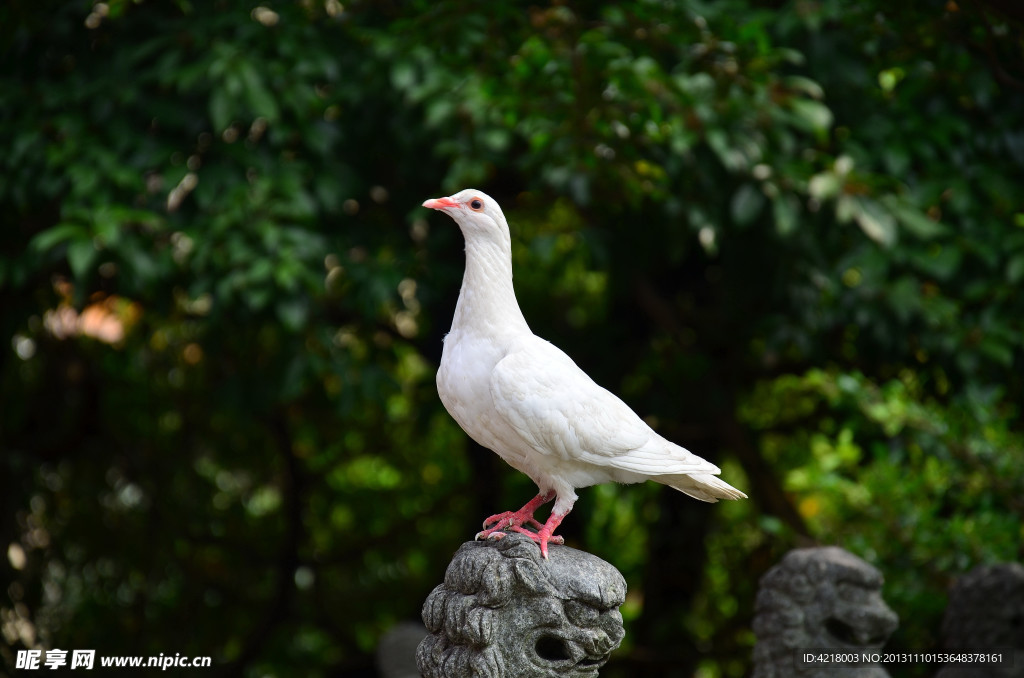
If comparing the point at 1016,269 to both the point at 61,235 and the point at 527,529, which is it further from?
the point at 61,235

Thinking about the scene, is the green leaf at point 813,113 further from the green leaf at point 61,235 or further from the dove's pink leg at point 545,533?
the green leaf at point 61,235

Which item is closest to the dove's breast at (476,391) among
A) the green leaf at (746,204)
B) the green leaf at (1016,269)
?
the green leaf at (746,204)

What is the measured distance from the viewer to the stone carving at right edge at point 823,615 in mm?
3434

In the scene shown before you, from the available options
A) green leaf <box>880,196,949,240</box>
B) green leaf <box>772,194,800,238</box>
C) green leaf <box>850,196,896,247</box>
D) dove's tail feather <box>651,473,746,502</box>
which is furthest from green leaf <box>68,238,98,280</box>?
green leaf <box>880,196,949,240</box>

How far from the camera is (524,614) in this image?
2.68m

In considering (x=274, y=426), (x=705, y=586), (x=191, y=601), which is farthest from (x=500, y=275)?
(x=191, y=601)

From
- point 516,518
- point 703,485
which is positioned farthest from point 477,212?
point 703,485

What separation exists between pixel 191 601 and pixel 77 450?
1360mm

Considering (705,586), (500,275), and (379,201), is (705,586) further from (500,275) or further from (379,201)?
(500,275)

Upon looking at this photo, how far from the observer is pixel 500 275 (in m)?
2.89

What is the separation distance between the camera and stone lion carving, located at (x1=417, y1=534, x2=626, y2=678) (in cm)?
265

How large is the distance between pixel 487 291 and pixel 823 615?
1667 mm

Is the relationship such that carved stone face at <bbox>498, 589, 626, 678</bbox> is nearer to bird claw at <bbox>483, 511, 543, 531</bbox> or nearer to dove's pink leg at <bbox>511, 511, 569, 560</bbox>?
dove's pink leg at <bbox>511, 511, 569, 560</bbox>

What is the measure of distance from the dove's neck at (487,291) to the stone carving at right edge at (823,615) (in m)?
1.43
